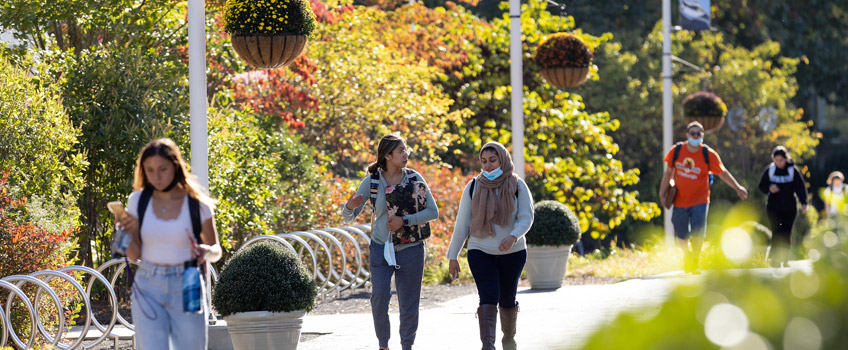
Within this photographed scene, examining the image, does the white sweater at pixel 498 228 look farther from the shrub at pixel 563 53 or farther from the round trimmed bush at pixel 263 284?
the shrub at pixel 563 53

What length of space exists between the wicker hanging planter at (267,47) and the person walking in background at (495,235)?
2.58 meters

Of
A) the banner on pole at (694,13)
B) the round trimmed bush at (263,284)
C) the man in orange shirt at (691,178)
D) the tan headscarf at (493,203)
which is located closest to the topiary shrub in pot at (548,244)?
the man in orange shirt at (691,178)

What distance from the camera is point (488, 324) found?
8375 millimetres

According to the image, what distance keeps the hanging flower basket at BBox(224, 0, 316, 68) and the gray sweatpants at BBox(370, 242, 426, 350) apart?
2614 millimetres

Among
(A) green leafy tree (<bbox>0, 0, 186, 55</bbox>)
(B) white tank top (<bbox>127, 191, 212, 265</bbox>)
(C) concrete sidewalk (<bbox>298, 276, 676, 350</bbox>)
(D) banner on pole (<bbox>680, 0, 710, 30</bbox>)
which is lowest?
(C) concrete sidewalk (<bbox>298, 276, 676, 350</bbox>)

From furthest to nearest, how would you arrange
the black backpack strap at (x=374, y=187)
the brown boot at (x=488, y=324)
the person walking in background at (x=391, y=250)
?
the black backpack strap at (x=374, y=187), the person walking in background at (x=391, y=250), the brown boot at (x=488, y=324)

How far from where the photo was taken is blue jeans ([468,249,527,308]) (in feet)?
27.7

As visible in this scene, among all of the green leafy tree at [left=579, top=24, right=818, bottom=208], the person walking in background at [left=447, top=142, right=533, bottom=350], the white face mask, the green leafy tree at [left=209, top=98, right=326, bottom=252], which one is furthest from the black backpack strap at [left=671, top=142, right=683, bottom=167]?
the green leafy tree at [left=579, top=24, right=818, bottom=208]

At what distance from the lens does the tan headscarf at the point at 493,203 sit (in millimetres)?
8469

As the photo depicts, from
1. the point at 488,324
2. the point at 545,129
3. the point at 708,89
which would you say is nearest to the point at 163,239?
the point at 488,324

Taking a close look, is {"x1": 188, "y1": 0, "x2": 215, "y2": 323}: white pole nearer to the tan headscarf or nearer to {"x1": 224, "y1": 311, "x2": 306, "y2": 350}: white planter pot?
{"x1": 224, "y1": 311, "x2": 306, "y2": 350}: white planter pot

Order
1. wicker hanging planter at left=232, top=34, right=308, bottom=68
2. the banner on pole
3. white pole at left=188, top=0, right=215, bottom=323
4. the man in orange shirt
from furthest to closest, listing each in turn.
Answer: the banner on pole
the man in orange shirt
wicker hanging planter at left=232, top=34, right=308, bottom=68
white pole at left=188, top=0, right=215, bottom=323

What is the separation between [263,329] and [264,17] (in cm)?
313

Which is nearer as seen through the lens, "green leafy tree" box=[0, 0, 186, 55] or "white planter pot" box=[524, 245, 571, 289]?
"green leafy tree" box=[0, 0, 186, 55]
